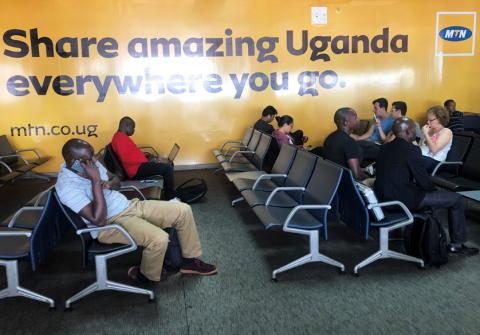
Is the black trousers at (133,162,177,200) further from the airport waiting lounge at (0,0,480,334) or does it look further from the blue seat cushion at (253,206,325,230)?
the blue seat cushion at (253,206,325,230)

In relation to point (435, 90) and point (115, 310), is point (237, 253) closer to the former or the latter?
point (115, 310)

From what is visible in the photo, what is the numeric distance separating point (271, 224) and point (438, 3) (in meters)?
6.55

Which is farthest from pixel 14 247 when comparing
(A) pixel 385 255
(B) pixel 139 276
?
(A) pixel 385 255

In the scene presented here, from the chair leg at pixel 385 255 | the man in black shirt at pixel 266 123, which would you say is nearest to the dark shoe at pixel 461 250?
the chair leg at pixel 385 255

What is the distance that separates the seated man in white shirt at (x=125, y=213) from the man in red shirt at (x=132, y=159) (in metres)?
1.93

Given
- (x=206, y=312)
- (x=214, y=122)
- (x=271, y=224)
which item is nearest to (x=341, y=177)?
(x=271, y=224)

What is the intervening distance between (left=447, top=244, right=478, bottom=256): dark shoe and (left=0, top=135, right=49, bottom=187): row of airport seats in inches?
192

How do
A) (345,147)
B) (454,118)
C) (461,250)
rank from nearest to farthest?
(461,250) → (345,147) → (454,118)

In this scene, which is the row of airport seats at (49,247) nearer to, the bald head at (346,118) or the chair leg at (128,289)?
the chair leg at (128,289)

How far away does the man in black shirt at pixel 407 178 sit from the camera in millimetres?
3428

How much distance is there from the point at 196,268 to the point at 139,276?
432 millimetres

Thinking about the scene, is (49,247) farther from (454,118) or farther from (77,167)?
(454,118)

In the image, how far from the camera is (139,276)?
10.9 ft

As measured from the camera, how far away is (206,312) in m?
2.94
